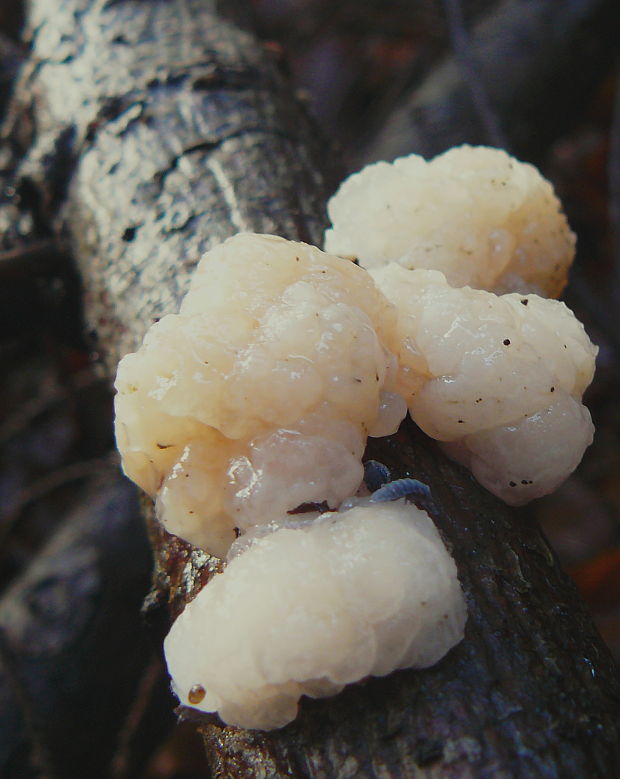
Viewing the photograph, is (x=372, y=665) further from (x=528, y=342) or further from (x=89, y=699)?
(x=89, y=699)

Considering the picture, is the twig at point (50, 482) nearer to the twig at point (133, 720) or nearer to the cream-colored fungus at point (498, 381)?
the twig at point (133, 720)

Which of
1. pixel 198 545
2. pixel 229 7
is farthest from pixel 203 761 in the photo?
pixel 229 7

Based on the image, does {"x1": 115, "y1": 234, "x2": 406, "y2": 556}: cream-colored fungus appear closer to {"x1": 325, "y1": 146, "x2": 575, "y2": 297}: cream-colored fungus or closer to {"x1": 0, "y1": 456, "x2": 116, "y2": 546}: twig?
{"x1": 325, "y1": 146, "x2": 575, "y2": 297}: cream-colored fungus

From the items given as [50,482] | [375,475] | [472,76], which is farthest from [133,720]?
[472,76]

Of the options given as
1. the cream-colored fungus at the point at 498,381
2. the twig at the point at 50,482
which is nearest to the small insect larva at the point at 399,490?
the cream-colored fungus at the point at 498,381

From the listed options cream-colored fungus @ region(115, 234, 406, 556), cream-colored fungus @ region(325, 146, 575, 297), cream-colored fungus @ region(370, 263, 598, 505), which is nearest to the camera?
cream-colored fungus @ region(115, 234, 406, 556)

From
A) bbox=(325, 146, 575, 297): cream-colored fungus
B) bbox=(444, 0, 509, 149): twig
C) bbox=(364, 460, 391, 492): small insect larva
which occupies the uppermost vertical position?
bbox=(325, 146, 575, 297): cream-colored fungus

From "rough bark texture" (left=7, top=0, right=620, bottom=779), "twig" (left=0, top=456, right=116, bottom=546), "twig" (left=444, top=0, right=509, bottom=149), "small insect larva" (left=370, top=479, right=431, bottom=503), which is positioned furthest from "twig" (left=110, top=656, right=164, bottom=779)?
"twig" (left=444, top=0, right=509, bottom=149)
